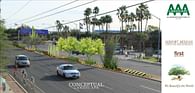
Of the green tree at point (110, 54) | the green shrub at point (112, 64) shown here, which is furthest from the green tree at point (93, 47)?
the green shrub at point (112, 64)

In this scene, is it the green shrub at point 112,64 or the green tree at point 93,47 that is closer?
the green shrub at point 112,64

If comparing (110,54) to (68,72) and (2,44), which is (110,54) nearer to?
(68,72)

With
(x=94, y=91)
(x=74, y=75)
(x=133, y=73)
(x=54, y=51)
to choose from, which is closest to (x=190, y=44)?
(x=94, y=91)

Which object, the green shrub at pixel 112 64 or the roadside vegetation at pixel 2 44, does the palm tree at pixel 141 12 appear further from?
the roadside vegetation at pixel 2 44

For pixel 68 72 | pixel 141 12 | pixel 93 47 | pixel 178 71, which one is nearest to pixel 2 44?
pixel 68 72

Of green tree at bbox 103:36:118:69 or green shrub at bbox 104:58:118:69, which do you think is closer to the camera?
green shrub at bbox 104:58:118:69

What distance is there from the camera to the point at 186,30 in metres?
12.0

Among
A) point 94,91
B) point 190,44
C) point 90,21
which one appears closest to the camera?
point 190,44

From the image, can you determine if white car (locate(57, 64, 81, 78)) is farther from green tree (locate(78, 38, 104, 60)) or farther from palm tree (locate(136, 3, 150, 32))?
palm tree (locate(136, 3, 150, 32))

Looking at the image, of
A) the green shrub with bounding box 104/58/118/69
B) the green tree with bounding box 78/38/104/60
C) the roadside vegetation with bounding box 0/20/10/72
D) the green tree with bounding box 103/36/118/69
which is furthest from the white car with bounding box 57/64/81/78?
the green tree with bounding box 78/38/104/60

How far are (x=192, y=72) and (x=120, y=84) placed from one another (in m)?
21.9

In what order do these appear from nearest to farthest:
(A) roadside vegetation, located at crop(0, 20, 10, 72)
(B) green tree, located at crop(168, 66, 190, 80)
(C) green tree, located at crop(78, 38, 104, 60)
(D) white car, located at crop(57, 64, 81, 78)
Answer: (B) green tree, located at crop(168, 66, 190, 80), (A) roadside vegetation, located at crop(0, 20, 10, 72), (D) white car, located at crop(57, 64, 81, 78), (C) green tree, located at crop(78, 38, 104, 60)

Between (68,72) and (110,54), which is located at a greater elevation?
(110,54)

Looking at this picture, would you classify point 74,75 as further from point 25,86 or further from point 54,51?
point 54,51
